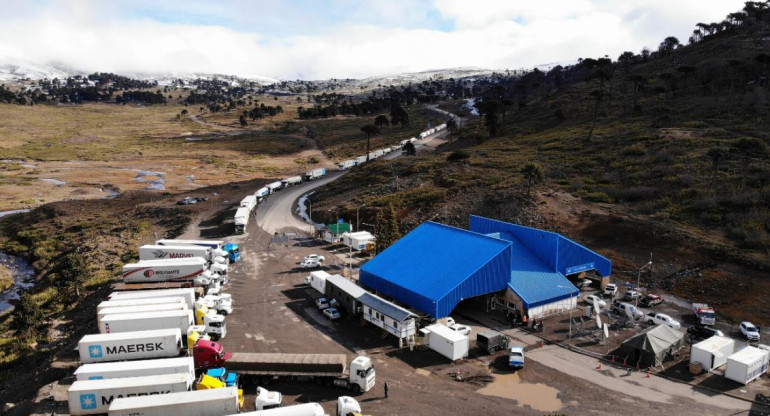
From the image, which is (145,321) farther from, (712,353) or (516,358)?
(712,353)

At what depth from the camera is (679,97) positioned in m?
120

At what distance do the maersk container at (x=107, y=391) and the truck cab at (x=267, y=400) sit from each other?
4240 millimetres

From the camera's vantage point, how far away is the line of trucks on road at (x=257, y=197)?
71.6m

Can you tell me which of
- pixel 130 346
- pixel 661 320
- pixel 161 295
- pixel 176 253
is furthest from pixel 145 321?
pixel 661 320

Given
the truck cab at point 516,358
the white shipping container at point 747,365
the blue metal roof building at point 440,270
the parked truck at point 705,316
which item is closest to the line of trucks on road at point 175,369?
the truck cab at point 516,358

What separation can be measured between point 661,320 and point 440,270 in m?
18.9

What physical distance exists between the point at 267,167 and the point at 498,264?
10494 centimetres

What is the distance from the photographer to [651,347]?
3394cm

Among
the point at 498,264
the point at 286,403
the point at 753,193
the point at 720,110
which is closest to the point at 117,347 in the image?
the point at 286,403

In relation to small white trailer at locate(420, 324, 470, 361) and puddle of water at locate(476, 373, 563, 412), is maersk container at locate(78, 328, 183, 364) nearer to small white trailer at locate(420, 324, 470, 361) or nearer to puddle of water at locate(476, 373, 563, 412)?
small white trailer at locate(420, 324, 470, 361)

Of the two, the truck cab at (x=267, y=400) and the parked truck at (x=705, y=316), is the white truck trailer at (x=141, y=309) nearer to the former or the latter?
the truck cab at (x=267, y=400)

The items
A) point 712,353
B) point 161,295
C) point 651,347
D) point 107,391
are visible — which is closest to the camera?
point 107,391

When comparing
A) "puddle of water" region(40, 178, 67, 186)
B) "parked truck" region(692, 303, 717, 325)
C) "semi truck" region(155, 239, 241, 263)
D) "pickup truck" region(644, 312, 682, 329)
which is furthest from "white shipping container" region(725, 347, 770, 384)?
"puddle of water" region(40, 178, 67, 186)

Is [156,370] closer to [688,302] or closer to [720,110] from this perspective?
[688,302]
